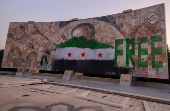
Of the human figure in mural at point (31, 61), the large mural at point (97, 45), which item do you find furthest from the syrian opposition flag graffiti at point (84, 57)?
the human figure in mural at point (31, 61)

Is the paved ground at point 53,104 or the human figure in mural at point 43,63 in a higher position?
the human figure in mural at point 43,63

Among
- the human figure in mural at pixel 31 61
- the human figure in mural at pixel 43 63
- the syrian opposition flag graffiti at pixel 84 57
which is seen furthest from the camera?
the human figure in mural at pixel 31 61

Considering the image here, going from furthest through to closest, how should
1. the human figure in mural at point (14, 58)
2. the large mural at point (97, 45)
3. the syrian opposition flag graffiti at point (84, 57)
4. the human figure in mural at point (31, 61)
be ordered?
1. the human figure in mural at point (14, 58)
2. the human figure in mural at point (31, 61)
3. the syrian opposition flag graffiti at point (84, 57)
4. the large mural at point (97, 45)


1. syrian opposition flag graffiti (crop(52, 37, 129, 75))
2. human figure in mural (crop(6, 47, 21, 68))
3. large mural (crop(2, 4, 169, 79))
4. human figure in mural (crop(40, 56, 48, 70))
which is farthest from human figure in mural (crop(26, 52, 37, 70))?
syrian opposition flag graffiti (crop(52, 37, 129, 75))

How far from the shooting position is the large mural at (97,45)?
41.2 feet

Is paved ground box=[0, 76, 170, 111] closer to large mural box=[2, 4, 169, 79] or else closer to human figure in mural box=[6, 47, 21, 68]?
large mural box=[2, 4, 169, 79]

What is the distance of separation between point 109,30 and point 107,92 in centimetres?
1012

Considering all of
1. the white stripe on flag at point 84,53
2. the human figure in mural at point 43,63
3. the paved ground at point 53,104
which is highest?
the white stripe on flag at point 84,53

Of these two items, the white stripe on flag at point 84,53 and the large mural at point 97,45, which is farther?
the white stripe on flag at point 84,53

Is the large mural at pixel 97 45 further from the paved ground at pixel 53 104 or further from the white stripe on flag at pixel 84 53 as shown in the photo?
the paved ground at pixel 53 104

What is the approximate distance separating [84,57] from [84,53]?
0.64m

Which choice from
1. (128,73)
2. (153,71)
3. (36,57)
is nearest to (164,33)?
(153,71)

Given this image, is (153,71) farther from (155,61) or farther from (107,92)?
(107,92)

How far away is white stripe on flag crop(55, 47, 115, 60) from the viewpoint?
15.1m
